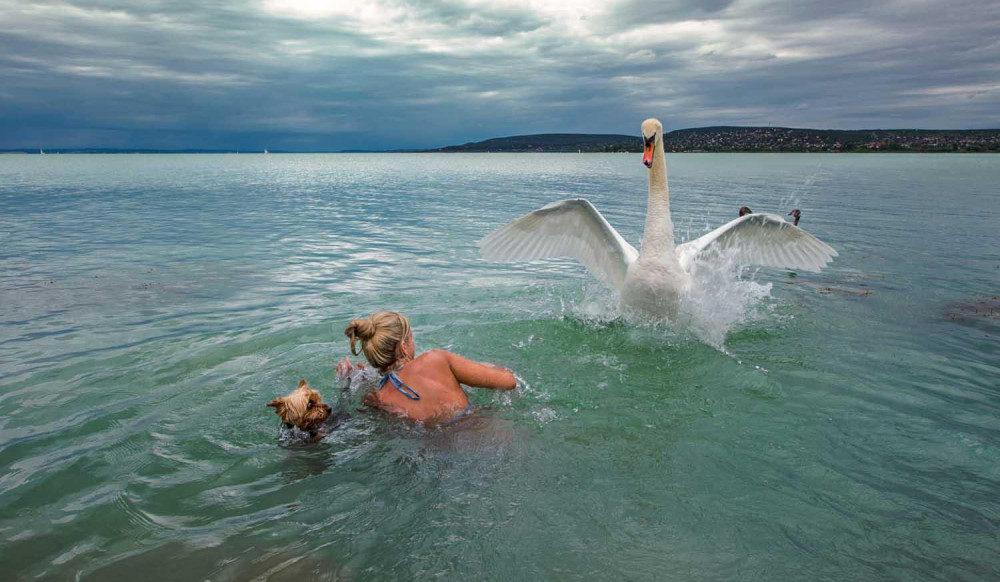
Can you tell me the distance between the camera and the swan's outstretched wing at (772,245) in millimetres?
8531

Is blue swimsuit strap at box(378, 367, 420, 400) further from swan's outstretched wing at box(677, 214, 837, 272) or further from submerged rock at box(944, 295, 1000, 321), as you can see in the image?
submerged rock at box(944, 295, 1000, 321)

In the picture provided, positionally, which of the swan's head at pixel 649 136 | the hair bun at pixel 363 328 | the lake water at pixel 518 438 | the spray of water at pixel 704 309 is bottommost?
the lake water at pixel 518 438

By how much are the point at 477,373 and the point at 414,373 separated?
508 millimetres

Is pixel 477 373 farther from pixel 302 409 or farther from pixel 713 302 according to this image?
pixel 713 302

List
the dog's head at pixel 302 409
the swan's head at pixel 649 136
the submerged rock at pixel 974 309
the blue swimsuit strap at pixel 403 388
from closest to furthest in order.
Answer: the dog's head at pixel 302 409, the blue swimsuit strap at pixel 403 388, the swan's head at pixel 649 136, the submerged rock at pixel 974 309

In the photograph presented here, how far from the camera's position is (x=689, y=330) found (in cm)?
823

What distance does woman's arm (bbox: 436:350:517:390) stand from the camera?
4.82 metres

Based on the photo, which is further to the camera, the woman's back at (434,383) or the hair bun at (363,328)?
the woman's back at (434,383)

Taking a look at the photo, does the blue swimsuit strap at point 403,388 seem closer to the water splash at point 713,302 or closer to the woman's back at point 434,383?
the woman's back at point 434,383

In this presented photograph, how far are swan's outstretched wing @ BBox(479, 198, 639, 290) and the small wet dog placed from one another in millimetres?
4330

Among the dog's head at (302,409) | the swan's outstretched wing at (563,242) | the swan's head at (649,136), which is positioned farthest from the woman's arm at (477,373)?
the swan's head at (649,136)

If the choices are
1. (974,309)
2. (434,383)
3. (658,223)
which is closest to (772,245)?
(658,223)

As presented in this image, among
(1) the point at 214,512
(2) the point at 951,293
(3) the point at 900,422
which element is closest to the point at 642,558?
(1) the point at 214,512

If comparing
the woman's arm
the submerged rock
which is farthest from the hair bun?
the submerged rock
